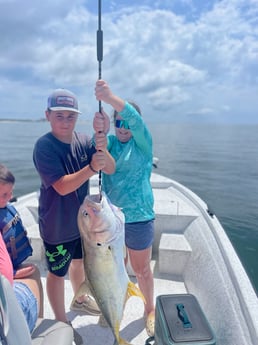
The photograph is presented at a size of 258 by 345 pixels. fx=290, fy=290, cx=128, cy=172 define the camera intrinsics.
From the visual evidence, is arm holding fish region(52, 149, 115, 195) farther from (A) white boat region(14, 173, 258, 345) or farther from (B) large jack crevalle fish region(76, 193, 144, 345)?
(A) white boat region(14, 173, 258, 345)

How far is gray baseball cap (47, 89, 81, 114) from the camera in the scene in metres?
2.20

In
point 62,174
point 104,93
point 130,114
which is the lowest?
point 62,174

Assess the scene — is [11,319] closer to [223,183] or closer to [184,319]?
[184,319]

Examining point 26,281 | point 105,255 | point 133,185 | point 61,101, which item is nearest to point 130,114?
point 61,101

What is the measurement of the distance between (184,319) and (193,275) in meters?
1.43

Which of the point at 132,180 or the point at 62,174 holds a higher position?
the point at 62,174

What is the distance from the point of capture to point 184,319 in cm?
207

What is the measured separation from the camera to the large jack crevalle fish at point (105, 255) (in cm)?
182

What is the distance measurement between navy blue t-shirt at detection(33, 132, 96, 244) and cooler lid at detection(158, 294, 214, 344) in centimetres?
93

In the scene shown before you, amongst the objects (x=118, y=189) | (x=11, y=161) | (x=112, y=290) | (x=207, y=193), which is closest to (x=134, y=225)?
(x=118, y=189)

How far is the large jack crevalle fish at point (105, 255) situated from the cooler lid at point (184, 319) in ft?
1.12

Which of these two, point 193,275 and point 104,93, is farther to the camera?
point 193,275

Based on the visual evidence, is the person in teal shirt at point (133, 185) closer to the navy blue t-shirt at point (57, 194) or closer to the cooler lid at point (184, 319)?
the navy blue t-shirt at point (57, 194)

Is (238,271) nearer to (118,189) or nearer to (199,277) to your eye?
(199,277)
